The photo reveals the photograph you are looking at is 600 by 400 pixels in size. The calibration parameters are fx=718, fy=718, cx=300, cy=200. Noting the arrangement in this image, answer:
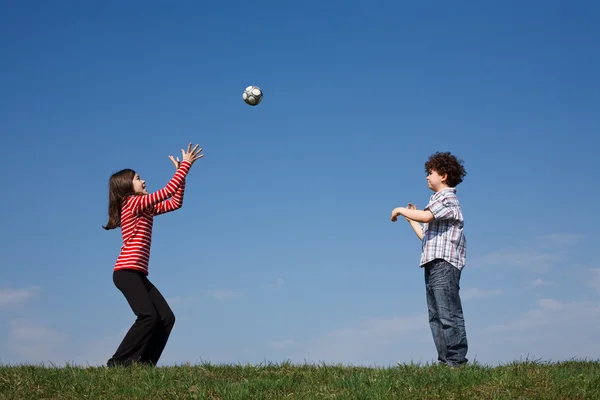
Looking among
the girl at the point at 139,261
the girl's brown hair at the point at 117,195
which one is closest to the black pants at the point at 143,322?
the girl at the point at 139,261

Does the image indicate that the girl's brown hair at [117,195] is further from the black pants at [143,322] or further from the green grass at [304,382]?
the green grass at [304,382]

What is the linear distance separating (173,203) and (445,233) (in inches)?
155

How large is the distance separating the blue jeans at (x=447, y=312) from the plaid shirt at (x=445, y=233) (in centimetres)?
11

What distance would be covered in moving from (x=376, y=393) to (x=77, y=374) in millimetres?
4075

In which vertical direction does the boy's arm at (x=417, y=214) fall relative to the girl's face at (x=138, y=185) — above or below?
below

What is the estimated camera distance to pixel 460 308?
9625 mm

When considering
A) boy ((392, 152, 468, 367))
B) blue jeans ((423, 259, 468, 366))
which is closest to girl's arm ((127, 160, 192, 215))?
boy ((392, 152, 468, 367))

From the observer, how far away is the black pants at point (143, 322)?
394 inches

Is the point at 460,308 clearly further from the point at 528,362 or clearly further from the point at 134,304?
the point at 134,304

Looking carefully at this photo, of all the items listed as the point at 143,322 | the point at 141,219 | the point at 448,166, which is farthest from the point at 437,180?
the point at 143,322

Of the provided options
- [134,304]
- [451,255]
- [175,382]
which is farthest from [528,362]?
[134,304]

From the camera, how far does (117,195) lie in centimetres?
1054

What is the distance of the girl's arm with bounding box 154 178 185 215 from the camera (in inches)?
412

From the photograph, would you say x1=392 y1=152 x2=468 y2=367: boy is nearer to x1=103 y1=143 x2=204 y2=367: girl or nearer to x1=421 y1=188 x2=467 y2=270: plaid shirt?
x1=421 y1=188 x2=467 y2=270: plaid shirt
